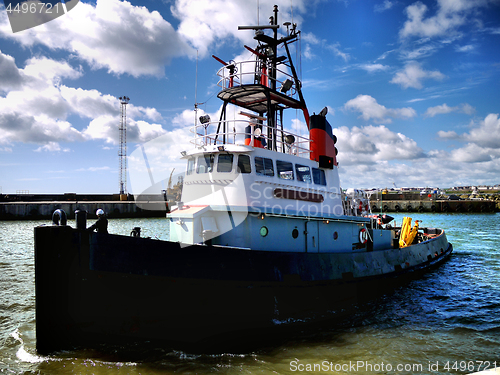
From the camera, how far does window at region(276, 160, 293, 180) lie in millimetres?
8773

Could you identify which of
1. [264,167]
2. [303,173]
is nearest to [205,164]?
[264,167]

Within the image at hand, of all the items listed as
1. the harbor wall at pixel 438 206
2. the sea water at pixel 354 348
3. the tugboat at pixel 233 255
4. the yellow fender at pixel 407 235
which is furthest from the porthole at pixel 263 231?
the harbor wall at pixel 438 206

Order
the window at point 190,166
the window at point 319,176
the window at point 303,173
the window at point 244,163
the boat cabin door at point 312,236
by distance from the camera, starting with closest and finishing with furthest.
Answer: the window at point 244,163 < the window at point 190,166 < the boat cabin door at point 312,236 < the window at point 303,173 < the window at point 319,176

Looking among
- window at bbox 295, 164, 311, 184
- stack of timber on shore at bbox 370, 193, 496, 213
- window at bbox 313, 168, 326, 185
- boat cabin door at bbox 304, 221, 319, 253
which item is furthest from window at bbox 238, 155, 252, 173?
stack of timber on shore at bbox 370, 193, 496, 213

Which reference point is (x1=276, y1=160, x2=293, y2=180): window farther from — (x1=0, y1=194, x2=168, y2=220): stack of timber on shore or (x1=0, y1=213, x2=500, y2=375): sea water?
(x1=0, y1=194, x2=168, y2=220): stack of timber on shore

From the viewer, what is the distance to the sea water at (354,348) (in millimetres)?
6020

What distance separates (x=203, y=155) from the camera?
336 inches

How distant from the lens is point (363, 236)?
1094 centimetres

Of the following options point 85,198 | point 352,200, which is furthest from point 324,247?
point 85,198

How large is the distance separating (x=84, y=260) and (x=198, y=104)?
239 inches

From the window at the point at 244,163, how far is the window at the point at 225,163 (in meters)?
0.24

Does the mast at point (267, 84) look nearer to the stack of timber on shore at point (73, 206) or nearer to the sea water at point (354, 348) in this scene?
the sea water at point (354, 348)

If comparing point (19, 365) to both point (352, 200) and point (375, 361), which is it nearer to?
point (375, 361)

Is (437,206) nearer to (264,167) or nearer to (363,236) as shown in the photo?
(363,236)
